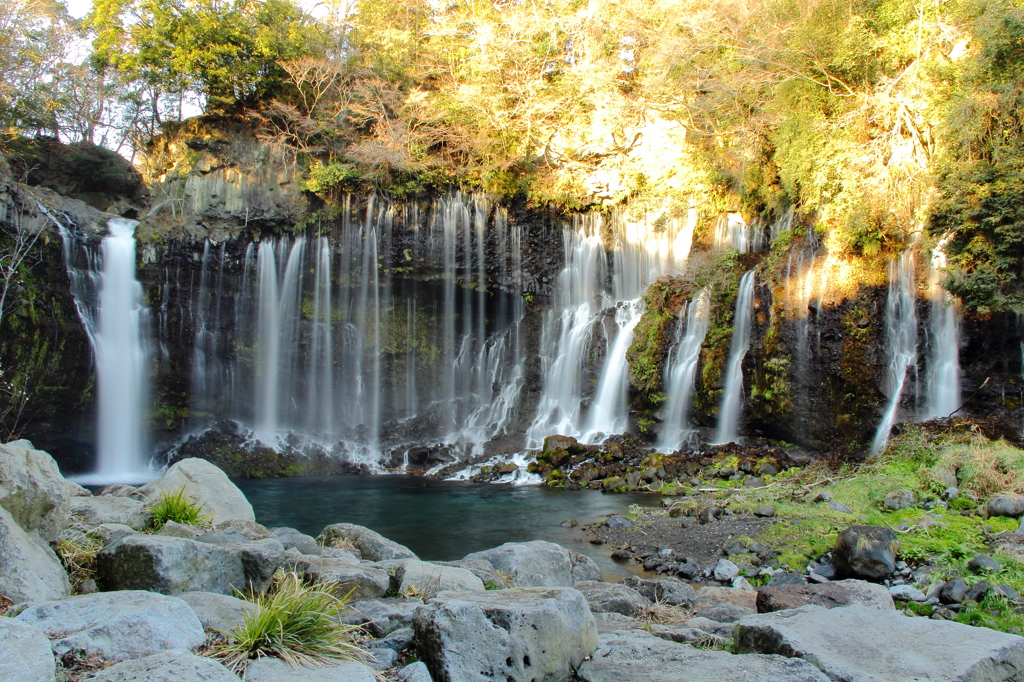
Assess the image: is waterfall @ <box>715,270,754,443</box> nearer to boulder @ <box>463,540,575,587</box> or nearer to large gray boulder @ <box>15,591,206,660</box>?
boulder @ <box>463,540,575,587</box>

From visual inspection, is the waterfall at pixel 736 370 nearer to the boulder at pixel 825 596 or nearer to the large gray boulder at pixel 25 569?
the boulder at pixel 825 596

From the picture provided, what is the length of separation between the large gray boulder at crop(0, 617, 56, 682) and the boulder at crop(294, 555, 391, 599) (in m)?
2.18

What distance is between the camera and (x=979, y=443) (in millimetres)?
10758

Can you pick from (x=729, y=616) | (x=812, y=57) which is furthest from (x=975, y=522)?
(x=812, y=57)

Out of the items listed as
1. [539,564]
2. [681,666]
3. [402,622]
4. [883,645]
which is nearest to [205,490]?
[539,564]

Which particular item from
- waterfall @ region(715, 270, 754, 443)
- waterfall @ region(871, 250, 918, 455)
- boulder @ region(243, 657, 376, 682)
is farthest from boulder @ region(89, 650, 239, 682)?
waterfall @ region(715, 270, 754, 443)

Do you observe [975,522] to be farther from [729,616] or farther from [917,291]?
[917,291]

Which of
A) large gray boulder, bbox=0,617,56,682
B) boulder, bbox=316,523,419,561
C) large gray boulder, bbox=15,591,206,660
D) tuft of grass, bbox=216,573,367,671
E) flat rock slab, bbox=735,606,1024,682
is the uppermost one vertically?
large gray boulder, bbox=0,617,56,682

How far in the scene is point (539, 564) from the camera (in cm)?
709

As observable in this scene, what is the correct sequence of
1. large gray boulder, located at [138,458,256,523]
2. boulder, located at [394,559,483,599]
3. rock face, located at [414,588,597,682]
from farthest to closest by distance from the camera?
large gray boulder, located at [138,458,256,523] < boulder, located at [394,559,483,599] < rock face, located at [414,588,597,682]

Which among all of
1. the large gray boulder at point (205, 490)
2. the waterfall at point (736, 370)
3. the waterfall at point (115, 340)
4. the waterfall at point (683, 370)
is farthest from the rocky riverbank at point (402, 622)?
the waterfall at point (115, 340)

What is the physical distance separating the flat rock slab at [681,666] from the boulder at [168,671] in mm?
2052

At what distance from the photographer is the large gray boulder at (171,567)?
4.40 meters

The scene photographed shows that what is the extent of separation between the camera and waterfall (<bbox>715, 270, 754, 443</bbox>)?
17312 millimetres
